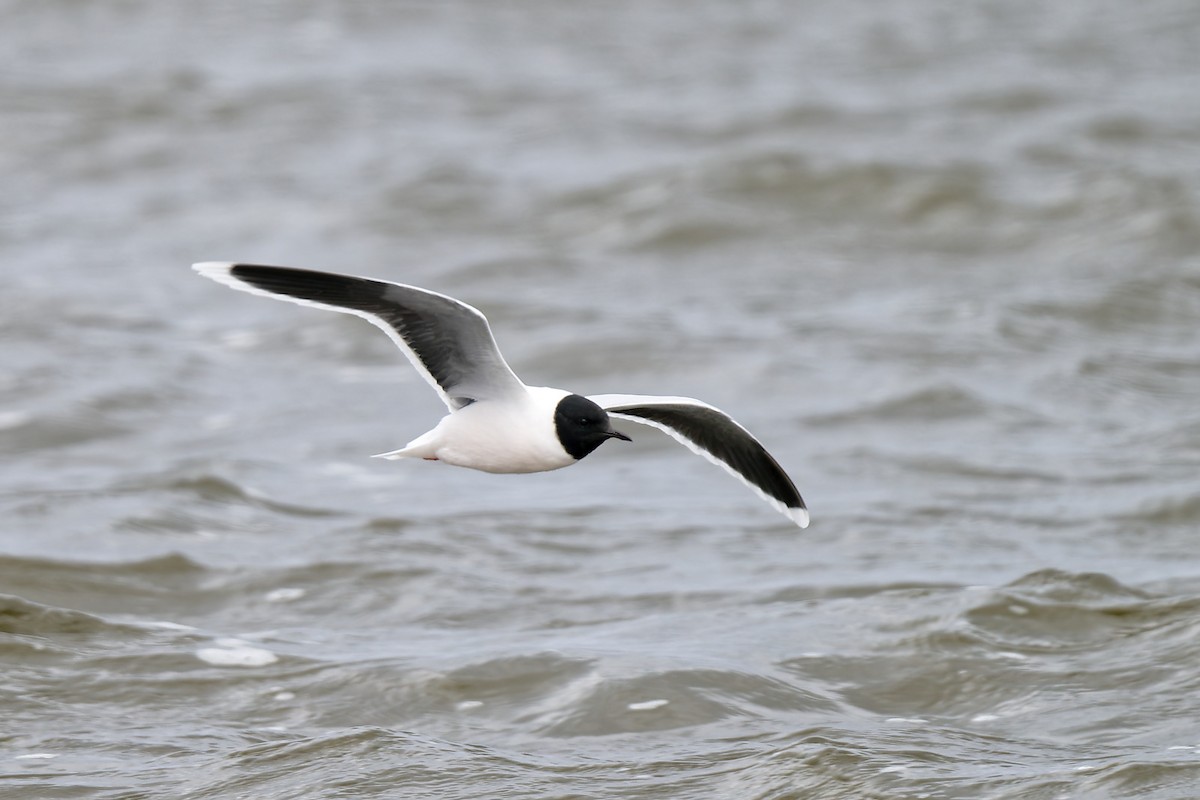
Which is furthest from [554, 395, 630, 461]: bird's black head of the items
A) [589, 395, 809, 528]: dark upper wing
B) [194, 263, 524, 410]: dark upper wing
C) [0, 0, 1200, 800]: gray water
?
[0, 0, 1200, 800]: gray water

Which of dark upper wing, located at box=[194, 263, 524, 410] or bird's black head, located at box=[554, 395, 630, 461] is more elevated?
dark upper wing, located at box=[194, 263, 524, 410]

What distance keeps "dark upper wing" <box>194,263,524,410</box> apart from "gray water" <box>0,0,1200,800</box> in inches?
62.4

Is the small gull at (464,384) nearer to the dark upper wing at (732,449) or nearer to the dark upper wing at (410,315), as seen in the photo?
the dark upper wing at (410,315)

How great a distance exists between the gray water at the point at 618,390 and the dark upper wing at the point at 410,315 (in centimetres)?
159

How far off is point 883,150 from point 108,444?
8687 mm

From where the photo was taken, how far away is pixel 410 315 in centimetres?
634

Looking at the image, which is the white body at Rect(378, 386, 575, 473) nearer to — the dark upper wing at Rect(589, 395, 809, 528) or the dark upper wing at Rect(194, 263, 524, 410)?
the dark upper wing at Rect(194, 263, 524, 410)

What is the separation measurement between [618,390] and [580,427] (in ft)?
21.7

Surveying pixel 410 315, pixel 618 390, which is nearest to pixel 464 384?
pixel 410 315

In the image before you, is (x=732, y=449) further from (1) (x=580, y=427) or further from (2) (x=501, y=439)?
(2) (x=501, y=439)

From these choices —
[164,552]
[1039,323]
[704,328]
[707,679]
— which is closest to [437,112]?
[704,328]

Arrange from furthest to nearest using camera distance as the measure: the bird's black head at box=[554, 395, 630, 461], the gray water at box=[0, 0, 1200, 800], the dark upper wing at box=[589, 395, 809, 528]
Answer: the gray water at box=[0, 0, 1200, 800] → the dark upper wing at box=[589, 395, 809, 528] → the bird's black head at box=[554, 395, 630, 461]

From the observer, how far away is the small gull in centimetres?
618

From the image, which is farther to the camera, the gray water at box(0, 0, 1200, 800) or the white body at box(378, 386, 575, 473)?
the gray water at box(0, 0, 1200, 800)
